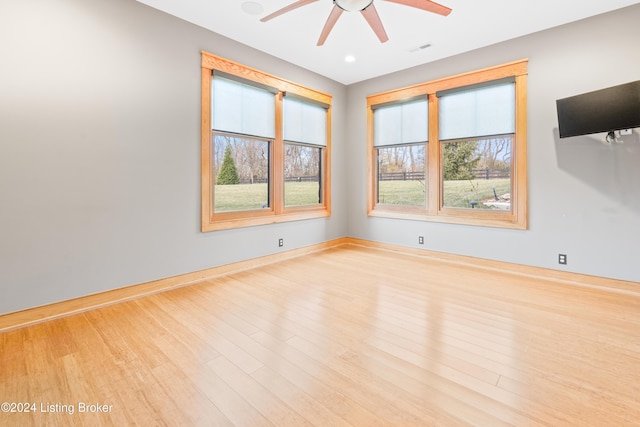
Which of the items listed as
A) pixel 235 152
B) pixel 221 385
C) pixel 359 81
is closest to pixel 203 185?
pixel 235 152

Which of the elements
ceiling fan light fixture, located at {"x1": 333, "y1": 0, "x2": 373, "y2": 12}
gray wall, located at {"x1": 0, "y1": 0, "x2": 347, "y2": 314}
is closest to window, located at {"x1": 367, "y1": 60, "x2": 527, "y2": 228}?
ceiling fan light fixture, located at {"x1": 333, "y1": 0, "x2": 373, "y2": 12}

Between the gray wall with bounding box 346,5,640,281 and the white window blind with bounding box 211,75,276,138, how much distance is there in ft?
9.58

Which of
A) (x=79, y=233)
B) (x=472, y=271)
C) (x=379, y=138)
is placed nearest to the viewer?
(x=79, y=233)

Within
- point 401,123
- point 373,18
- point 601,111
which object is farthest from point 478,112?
point 373,18

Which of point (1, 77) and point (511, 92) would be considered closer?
point (1, 77)

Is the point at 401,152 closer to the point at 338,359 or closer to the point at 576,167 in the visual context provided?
the point at 576,167

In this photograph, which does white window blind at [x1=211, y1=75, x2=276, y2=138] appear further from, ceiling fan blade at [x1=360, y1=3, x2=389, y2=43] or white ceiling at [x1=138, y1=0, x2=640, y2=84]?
ceiling fan blade at [x1=360, y1=3, x2=389, y2=43]

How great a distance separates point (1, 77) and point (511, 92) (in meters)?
5.38

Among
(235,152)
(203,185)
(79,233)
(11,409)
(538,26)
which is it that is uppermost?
(538,26)

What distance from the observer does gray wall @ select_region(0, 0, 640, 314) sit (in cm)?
249

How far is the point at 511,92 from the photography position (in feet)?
13.0

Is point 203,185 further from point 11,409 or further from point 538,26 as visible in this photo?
point 538,26

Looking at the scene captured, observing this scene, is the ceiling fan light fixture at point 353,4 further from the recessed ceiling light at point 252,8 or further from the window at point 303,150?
the window at point 303,150

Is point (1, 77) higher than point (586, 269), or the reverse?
point (1, 77)
